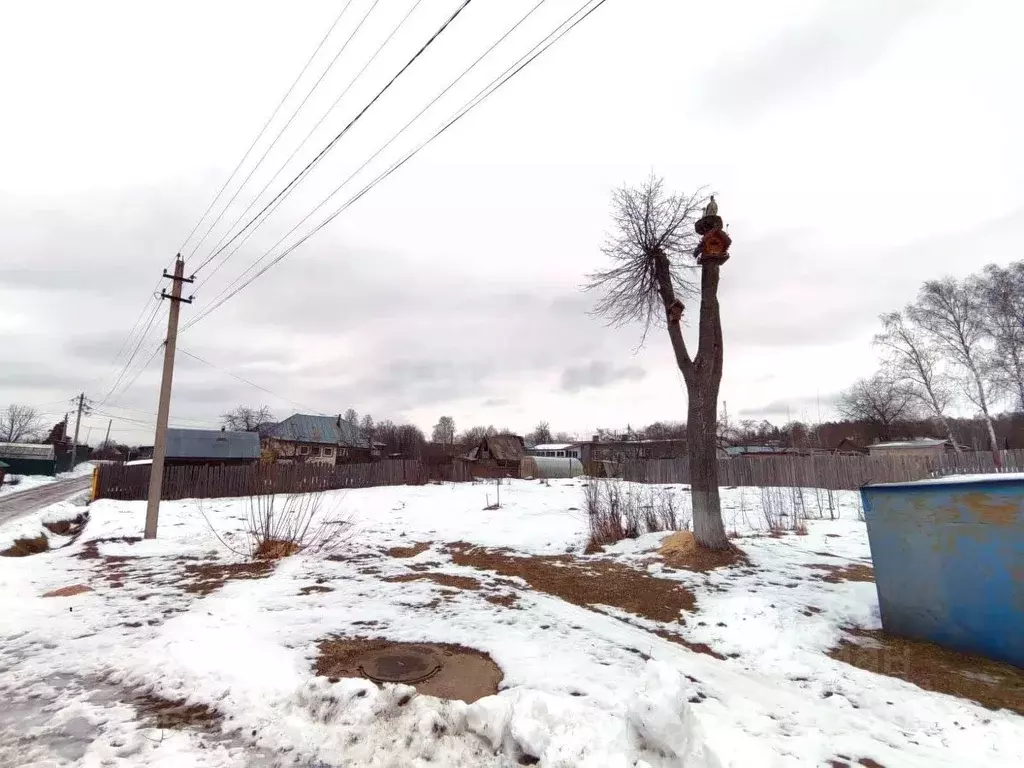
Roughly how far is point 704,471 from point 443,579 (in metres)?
4.57

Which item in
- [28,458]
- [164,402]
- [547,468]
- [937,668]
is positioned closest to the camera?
[937,668]

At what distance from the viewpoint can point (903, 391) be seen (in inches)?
1189

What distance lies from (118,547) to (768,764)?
41.8ft

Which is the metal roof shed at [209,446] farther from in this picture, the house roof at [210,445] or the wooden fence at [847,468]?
the wooden fence at [847,468]

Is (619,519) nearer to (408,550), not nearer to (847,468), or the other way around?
(408,550)

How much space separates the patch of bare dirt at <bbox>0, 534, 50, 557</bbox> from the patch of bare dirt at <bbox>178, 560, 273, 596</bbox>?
14.4ft

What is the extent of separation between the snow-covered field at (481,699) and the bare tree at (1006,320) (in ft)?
94.6

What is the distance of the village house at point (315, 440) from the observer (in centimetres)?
5647

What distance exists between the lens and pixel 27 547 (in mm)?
10523

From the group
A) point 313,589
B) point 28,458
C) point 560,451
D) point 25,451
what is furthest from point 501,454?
point 25,451

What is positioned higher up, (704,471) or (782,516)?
(704,471)

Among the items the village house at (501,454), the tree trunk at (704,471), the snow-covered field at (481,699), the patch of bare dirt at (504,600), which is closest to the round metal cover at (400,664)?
the snow-covered field at (481,699)

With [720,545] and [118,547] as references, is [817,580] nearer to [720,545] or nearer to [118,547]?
[720,545]

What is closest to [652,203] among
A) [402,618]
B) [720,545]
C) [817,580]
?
[720,545]
